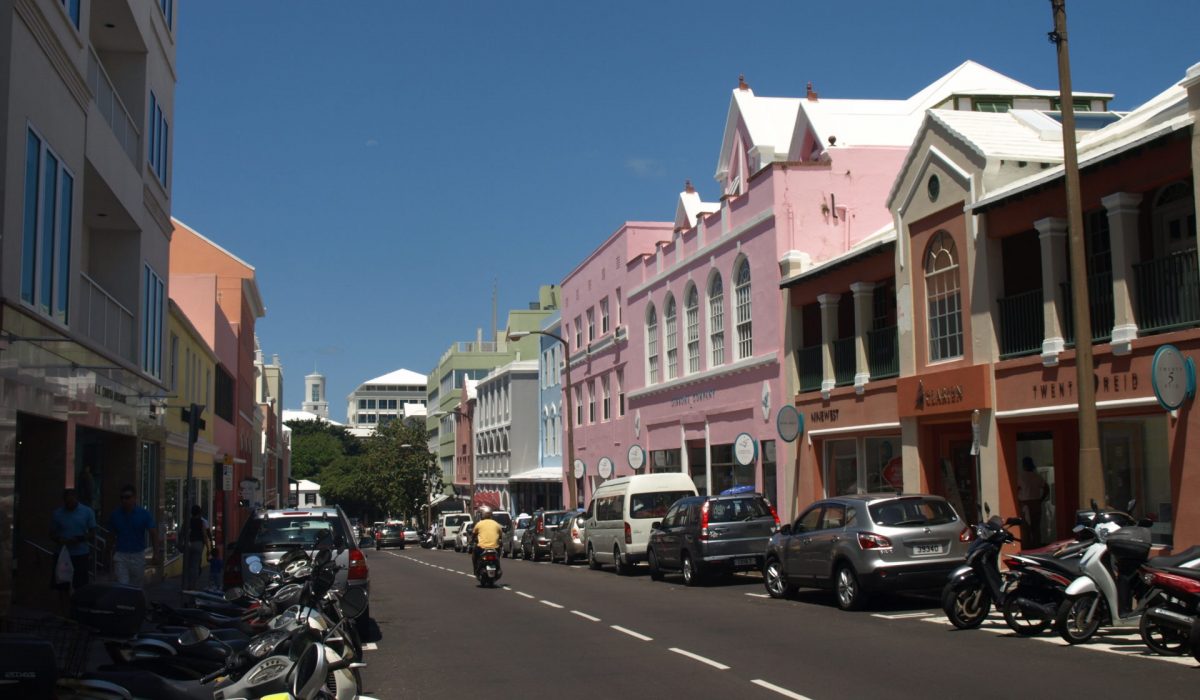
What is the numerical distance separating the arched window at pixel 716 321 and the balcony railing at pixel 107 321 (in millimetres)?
17806

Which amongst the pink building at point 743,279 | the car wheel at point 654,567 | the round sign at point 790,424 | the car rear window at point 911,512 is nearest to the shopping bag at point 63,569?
the car rear window at point 911,512

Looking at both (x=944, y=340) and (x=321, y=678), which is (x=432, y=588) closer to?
(x=944, y=340)

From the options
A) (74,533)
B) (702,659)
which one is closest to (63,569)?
(74,533)

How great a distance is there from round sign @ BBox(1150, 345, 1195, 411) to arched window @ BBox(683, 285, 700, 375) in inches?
854

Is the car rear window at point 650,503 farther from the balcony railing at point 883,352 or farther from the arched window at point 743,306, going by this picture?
the arched window at point 743,306

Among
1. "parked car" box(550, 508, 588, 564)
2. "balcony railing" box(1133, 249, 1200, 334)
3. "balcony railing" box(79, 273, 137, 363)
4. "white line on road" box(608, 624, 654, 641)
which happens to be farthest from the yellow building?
"balcony railing" box(1133, 249, 1200, 334)

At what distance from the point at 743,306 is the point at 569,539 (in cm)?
855

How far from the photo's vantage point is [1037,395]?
19.7 m

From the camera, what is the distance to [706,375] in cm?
3491

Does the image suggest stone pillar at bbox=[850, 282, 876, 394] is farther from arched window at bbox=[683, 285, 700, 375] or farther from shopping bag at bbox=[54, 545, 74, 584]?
shopping bag at bbox=[54, 545, 74, 584]

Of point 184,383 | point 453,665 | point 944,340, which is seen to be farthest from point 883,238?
point 184,383

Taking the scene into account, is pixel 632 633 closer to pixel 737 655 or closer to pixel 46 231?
pixel 737 655

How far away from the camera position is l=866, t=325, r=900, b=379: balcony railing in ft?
82.0

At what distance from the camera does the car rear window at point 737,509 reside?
22.5 meters
